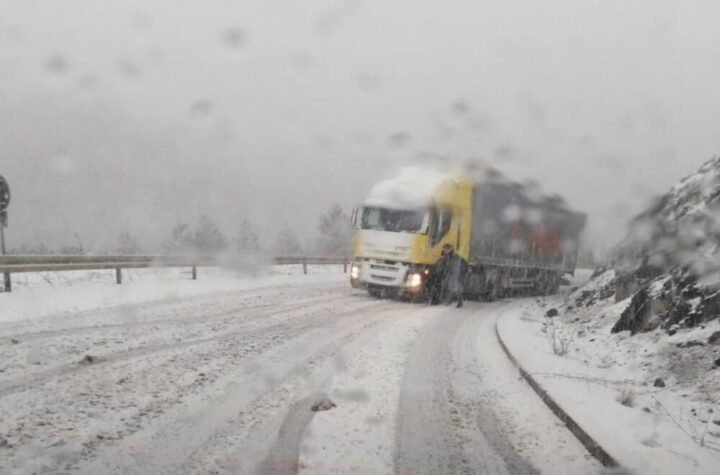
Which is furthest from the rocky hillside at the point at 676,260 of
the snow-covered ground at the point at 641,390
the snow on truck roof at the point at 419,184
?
the snow on truck roof at the point at 419,184

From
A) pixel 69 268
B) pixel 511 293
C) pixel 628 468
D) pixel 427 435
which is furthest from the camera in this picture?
pixel 511 293

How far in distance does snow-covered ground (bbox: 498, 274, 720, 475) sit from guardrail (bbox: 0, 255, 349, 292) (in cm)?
1082

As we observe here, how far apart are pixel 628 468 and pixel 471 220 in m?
15.1

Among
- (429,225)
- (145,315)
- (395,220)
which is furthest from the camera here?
(395,220)

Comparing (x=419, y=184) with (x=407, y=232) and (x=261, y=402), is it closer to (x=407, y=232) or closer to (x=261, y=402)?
(x=407, y=232)

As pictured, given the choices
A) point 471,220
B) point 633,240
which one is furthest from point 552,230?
point 633,240

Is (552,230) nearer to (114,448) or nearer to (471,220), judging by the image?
(471,220)

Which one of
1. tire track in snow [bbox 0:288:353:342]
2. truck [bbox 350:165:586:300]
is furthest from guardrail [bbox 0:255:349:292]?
truck [bbox 350:165:586:300]

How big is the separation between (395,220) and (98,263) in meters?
8.01

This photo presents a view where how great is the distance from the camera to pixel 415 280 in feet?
60.7

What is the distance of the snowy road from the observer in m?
4.91

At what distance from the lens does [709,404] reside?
6.41m

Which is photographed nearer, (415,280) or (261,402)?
(261,402)

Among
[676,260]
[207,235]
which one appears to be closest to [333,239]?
[207,235]
